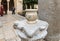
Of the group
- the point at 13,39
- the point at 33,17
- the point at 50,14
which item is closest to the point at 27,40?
the point at 33,17

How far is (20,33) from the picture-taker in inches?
75.7

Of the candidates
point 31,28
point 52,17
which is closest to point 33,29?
point 31,28

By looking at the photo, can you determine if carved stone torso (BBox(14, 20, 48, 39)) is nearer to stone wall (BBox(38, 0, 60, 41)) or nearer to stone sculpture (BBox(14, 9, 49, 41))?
stone sculpture (BBox(14, 9, 49, 41))

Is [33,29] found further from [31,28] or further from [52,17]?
[52,17]

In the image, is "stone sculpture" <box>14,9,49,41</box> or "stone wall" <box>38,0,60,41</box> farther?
"stone wall" <box>38,0,60,41</box>

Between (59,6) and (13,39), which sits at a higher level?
(59,6)

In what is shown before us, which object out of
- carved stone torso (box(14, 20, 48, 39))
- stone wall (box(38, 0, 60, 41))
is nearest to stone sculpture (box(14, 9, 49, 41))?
carved stone torso (box(14, 20, 48, 39))

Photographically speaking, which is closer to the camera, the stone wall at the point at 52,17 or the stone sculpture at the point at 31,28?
the stone sculpture at the point at 31,28

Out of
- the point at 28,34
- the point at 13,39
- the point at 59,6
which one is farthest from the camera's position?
the point at 13,39

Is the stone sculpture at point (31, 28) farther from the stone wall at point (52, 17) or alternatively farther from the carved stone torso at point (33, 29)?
the stone wall at point (52, 17)

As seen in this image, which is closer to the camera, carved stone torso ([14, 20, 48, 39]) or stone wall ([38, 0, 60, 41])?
carved stone torso ([14, 20, 48, 39])

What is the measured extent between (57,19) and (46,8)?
247 millimetres

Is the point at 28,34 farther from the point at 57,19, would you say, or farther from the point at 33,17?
the point at 57,19

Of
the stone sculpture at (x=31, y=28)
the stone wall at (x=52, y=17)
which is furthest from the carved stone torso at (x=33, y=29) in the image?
the stone wall at (x=52, y=17)
